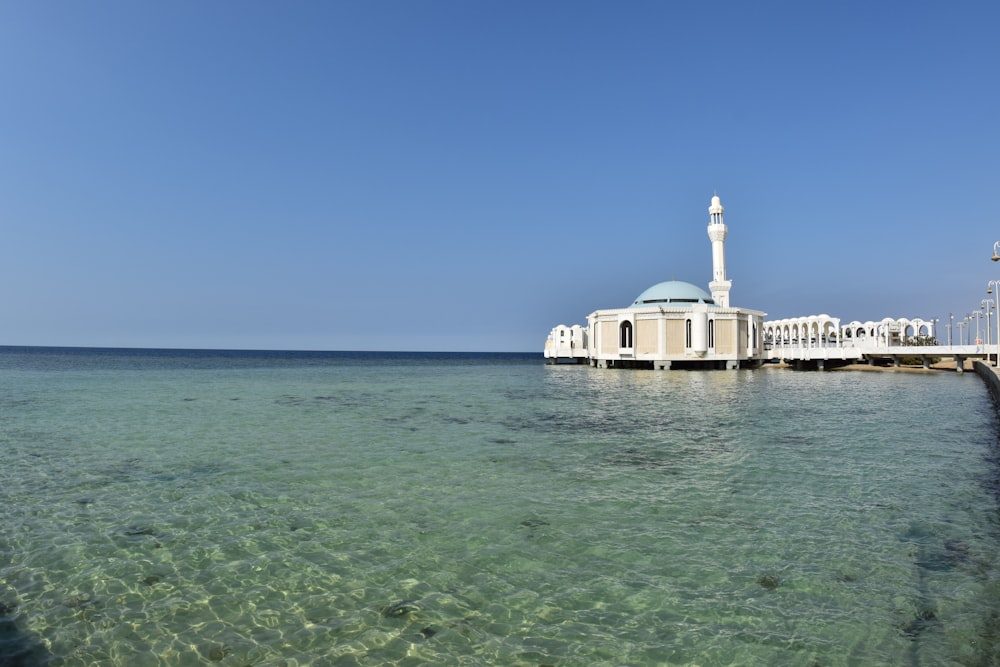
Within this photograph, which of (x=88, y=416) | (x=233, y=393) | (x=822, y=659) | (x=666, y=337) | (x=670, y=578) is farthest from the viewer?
(x=666, y=337)

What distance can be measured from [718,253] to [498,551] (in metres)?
74.2

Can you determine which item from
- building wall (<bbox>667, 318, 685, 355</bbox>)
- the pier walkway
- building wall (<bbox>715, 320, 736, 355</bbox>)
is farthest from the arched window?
the pier walkway

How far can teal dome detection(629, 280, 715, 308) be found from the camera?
71500 mm

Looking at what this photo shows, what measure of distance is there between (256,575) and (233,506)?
3.37 meters

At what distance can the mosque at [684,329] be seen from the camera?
65.4m

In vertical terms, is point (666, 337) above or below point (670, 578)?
above

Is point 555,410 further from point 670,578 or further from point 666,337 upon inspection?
point 666,337

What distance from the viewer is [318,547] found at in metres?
7.96

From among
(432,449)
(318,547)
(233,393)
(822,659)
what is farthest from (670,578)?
(233,393)

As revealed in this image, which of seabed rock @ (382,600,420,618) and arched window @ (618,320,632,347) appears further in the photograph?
arched window @ (618,320,632,347)

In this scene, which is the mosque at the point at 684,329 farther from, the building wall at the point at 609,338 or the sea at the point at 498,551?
the sea at the point at 498,551

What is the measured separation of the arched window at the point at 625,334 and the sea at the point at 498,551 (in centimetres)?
5434

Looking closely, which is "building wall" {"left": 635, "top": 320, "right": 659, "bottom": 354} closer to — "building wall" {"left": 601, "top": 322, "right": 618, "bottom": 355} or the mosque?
the mosque

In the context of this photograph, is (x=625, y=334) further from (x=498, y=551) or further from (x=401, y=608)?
(x=401, y=608)
